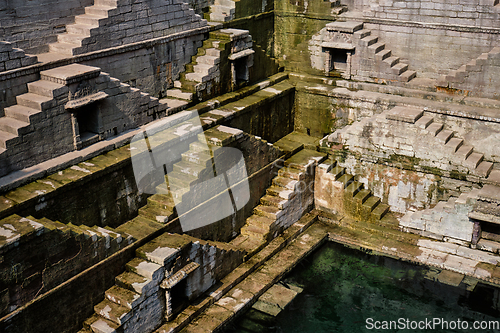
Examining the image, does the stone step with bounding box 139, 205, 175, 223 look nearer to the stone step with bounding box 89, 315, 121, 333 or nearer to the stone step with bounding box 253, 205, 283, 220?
the stone step with bounding box 89, 315, 121, 333

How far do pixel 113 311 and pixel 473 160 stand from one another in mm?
8872

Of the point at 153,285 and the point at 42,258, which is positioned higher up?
the point at 42,258

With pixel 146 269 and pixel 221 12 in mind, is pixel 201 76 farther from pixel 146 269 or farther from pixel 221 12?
pixel 146 269

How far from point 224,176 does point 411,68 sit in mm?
6376

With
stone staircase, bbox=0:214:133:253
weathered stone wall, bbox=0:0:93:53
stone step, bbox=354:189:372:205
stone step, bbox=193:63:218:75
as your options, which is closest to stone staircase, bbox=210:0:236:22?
stone step, bbox=193:63:218:75

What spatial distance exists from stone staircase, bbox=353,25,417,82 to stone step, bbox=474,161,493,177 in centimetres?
309

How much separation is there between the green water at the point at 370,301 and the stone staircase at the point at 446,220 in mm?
1035

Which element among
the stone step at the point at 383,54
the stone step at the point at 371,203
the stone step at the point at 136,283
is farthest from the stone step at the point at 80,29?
the stone step at the point at 371,203

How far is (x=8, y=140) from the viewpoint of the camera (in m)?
10.5

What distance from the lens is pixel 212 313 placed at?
11914 millimetres

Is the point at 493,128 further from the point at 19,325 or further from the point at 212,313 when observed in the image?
the point at 19,325

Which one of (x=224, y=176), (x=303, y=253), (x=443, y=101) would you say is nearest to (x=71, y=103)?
(x=224, y=176)

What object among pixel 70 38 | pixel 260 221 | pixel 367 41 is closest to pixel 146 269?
pixel 260 221

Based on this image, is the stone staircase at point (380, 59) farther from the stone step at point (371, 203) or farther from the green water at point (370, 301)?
the green water at point (370, 301)
